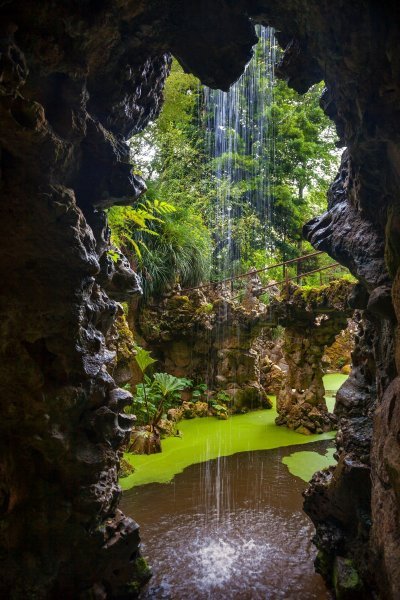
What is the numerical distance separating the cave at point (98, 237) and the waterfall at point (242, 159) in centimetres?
1081

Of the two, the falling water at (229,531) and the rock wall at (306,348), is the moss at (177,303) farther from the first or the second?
the falling water at (229,531)

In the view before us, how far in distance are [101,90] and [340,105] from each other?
2.01m

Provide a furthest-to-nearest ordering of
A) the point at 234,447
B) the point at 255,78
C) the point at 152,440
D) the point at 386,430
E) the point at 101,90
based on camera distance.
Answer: the point at 255,78
the point at 234,447
the point at 152,440
the point at 101,90
the point at 386,430

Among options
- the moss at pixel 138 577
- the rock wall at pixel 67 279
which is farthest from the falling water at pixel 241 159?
the moss at pixel 138 577

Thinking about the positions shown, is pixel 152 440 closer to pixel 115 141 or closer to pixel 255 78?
pixel 115 141

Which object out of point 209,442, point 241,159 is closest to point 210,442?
point 209,442

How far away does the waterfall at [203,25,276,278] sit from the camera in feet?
47.8

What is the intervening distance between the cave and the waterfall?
10.8m

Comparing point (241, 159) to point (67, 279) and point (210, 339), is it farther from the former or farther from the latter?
point (67, 279)

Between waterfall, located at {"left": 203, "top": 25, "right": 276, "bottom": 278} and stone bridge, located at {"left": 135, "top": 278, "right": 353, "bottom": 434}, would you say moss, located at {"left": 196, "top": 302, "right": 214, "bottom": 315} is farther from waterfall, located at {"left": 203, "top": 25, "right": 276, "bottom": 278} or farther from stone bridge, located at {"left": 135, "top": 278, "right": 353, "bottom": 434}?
waterfall, located at {"left": 203, "top": 25, "right": 276, "bottom": 278}

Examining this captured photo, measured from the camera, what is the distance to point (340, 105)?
10.6ft

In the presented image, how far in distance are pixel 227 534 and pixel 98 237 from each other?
368 centimetres

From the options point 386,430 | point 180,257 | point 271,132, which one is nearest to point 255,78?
point 271,132

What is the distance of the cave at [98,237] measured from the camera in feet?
8.66
